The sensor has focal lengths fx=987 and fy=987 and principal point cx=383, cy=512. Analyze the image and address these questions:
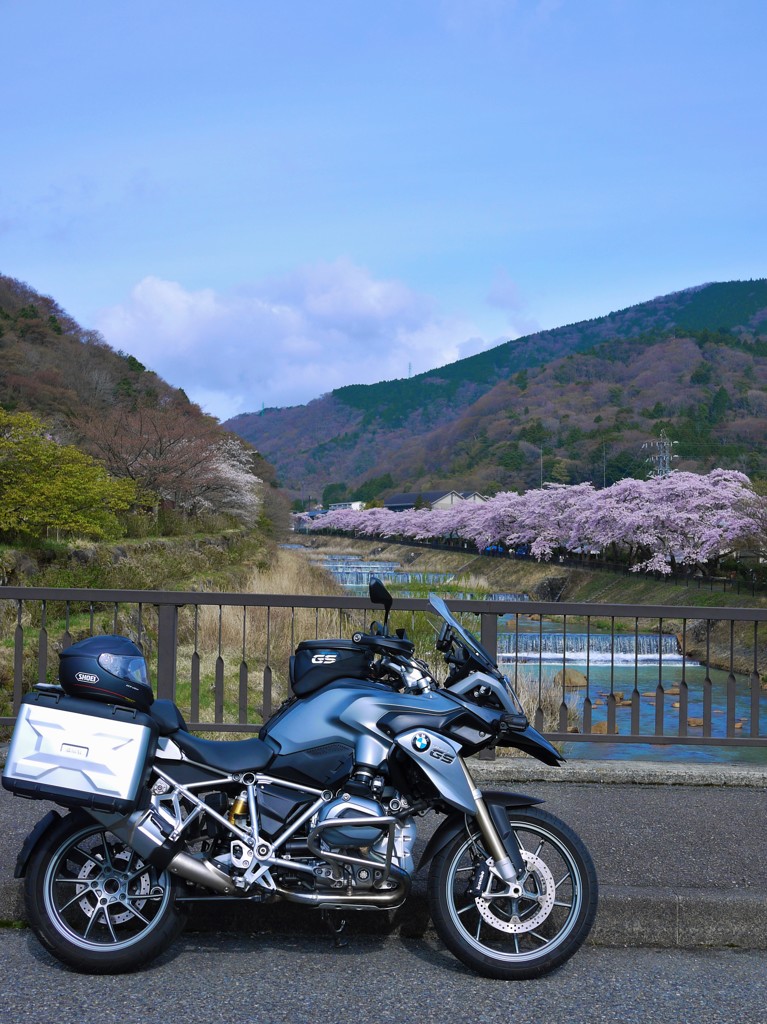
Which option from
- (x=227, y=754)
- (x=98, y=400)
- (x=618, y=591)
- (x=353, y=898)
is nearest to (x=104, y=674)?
(x=227, y=754)

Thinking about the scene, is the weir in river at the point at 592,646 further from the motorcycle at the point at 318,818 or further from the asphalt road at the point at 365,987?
the motorcycle at the point at 318,818

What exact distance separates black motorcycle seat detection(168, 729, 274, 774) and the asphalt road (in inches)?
32.9

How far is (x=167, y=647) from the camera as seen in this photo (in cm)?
706

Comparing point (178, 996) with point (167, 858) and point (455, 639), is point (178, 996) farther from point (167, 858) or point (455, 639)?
point (455, 639)

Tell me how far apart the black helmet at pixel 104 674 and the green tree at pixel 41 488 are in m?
18.2

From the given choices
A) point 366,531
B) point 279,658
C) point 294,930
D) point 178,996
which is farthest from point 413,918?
point 366,531

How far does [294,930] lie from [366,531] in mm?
→ 119194

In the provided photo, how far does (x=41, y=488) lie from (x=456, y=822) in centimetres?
1938

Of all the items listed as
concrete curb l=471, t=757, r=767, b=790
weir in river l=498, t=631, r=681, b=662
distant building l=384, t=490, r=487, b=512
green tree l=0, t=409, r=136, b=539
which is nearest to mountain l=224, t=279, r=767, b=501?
distant building l=384, t=490, r=487, b=512

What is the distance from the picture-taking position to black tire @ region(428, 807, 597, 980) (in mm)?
3893

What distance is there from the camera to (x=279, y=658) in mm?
16344

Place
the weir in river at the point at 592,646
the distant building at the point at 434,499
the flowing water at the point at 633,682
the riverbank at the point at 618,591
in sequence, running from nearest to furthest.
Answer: the flowing water at the point at 633,682, the weir in river at the point at 592,646, the riverbank at the point at 618,591, the distant building at the point at 434,499

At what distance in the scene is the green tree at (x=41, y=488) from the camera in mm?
21375

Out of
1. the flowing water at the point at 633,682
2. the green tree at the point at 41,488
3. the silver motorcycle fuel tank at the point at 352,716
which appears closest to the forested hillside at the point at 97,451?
the green tree at the point at 41,488
